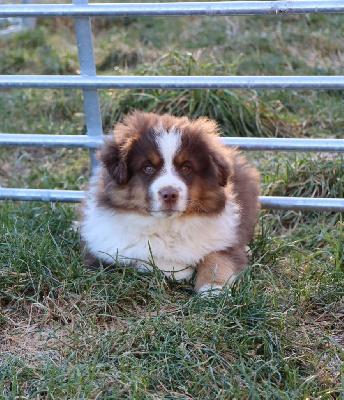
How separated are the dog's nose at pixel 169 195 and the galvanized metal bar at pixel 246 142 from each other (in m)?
1.00

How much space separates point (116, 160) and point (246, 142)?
120 centimetres

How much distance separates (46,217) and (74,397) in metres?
2.04

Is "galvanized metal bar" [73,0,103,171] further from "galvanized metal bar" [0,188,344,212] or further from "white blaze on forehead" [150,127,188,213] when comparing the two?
"white blaze on forehead" [150,127,188,213]

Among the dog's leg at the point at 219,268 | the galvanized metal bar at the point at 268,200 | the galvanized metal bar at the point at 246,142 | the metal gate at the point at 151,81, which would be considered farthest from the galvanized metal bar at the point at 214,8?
the dog's leg at the point at 219,268

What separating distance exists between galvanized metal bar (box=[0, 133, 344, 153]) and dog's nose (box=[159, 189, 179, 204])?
1.00 m

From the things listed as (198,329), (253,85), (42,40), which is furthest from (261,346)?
(42,40)

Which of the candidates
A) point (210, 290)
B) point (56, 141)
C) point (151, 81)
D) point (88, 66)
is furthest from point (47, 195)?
point (210, 290)

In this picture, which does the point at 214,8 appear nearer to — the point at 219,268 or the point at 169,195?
Answer: the point at 169,195

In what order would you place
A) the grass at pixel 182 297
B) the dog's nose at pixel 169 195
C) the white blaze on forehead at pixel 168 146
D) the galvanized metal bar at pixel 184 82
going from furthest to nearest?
the galvanized metal bar at pixel 184 82 → the white blaze on forehead at pixel 168 146 → the dog's nose at pixel 169 195 → the grass at pixel 182 297

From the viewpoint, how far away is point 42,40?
884 centimetres

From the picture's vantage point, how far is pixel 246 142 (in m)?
4.43

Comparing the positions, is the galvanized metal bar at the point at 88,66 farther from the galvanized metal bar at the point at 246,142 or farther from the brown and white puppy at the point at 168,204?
the brown and white puppy at the point at 168,204

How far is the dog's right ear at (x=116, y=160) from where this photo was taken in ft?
11.7

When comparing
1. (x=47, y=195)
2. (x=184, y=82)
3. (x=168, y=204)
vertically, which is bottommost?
(x=47, y=195)
